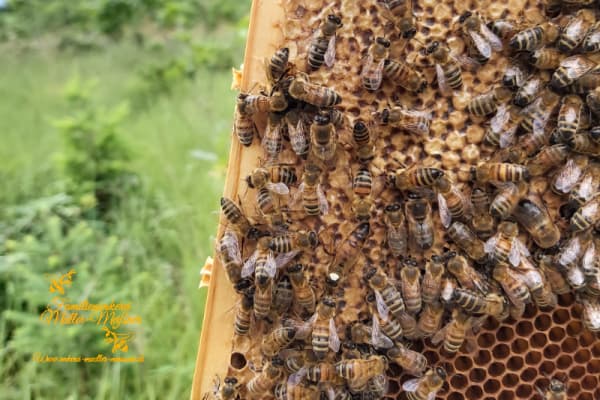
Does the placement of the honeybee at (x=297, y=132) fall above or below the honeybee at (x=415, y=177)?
above

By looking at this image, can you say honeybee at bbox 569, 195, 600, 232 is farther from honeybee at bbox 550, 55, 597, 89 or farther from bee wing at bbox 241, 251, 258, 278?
bee wing at bbox 241, 251, 258, 278

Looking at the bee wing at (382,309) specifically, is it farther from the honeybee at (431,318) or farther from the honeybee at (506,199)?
the honeybee at (506,199)

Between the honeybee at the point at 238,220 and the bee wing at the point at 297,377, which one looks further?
the honeybee at the point at 238,220

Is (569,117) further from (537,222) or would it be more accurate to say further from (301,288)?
(301,288)

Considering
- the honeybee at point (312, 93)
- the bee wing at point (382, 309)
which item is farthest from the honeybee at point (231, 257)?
the honeybee at point (312, 93)

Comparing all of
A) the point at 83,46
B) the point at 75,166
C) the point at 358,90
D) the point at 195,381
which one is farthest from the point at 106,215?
the point at 83,46

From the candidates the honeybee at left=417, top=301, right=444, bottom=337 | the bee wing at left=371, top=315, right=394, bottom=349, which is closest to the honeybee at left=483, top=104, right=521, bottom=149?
the honeybee at left=417, top=301, right=444, bottom=337
